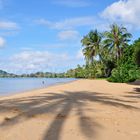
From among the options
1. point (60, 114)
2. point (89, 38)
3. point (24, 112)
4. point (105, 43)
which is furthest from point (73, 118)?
point (89, 38)

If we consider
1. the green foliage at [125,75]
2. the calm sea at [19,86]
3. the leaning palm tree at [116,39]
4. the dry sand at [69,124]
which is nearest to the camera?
the dry sand at [69,124]

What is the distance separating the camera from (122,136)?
8234 mm

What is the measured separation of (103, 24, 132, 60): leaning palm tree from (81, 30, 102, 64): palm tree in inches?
325

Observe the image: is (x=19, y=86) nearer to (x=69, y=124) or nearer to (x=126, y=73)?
(x=126, y=73)

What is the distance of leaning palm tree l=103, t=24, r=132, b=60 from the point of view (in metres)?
67.9

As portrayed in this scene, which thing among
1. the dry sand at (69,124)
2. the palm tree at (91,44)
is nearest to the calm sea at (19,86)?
the palm tree at (91,44)

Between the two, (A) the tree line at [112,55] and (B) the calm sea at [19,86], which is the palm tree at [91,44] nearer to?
(A) the tree line at [112,55]

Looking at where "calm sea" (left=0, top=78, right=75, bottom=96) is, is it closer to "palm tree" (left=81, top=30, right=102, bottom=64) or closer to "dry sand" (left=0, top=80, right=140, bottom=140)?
"palm tree" (left=81, top=30, right=102, bottom=64)

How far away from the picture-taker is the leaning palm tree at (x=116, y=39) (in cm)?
6788

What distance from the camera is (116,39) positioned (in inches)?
2667

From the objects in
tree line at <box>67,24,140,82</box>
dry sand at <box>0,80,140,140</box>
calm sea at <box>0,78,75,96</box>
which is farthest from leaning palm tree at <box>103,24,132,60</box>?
dry sand at <box>0,80,140,140</box>

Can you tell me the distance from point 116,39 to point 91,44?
39.6 feet

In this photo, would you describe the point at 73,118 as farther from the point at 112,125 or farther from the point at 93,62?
the point at 93,62

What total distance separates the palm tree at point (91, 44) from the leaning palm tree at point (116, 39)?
8242mm
